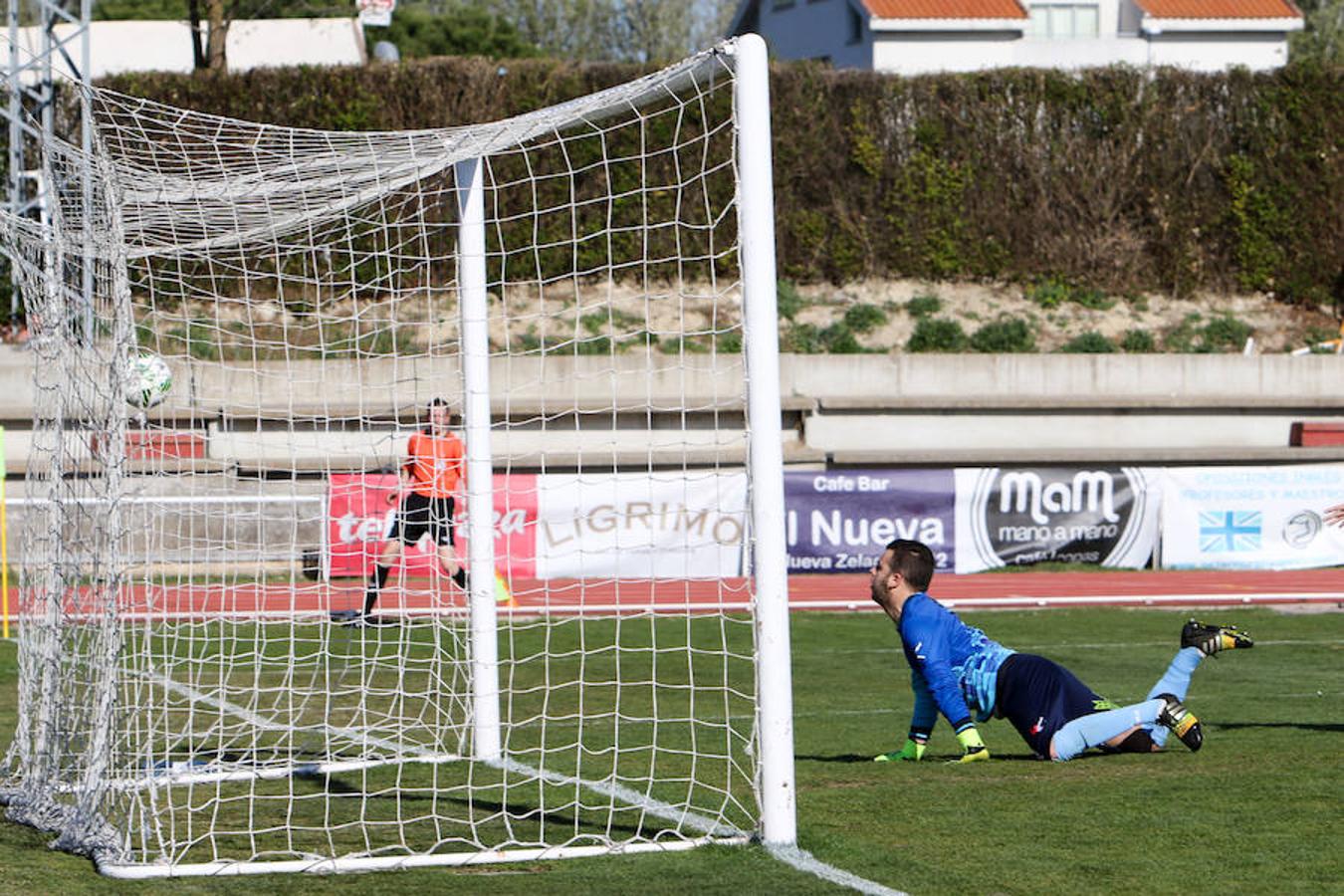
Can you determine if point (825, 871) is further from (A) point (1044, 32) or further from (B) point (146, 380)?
(A) point (1044, 32)

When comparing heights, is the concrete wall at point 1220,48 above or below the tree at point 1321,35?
below

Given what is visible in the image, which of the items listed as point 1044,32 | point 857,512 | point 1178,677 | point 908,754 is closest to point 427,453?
point 908,754

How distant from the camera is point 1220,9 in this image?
47.8 meters

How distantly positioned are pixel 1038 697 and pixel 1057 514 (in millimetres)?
13544

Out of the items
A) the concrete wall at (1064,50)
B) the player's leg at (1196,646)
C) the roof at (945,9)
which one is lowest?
the player's leg at (1196,646)

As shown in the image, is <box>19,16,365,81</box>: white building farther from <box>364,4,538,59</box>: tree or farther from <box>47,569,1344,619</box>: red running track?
<box>47,569,1344,619</box>: red running track

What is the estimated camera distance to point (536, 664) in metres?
13.3

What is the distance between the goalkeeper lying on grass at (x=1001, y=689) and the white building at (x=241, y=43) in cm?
3701

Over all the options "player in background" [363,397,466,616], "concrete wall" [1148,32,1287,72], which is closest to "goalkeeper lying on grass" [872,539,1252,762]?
"player in background" [363,397,466,616]

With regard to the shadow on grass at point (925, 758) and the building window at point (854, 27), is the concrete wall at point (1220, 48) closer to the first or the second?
the building window at point (854, 27)

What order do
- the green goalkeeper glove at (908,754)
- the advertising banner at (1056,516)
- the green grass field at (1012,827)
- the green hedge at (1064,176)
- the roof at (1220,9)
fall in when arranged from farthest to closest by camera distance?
the roof at (1220,9) → the green hedge at (1064,176) → the advertising banner at (1056,516) → the green goalkeeper glove at (908,754) → the green grass field at (1012,827)

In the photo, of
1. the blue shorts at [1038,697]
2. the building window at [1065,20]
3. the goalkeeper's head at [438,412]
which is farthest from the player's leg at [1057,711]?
the building window at [1065,20]

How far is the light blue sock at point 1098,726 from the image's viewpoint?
819 centimetres

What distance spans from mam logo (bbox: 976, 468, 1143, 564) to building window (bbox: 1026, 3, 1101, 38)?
102ft
